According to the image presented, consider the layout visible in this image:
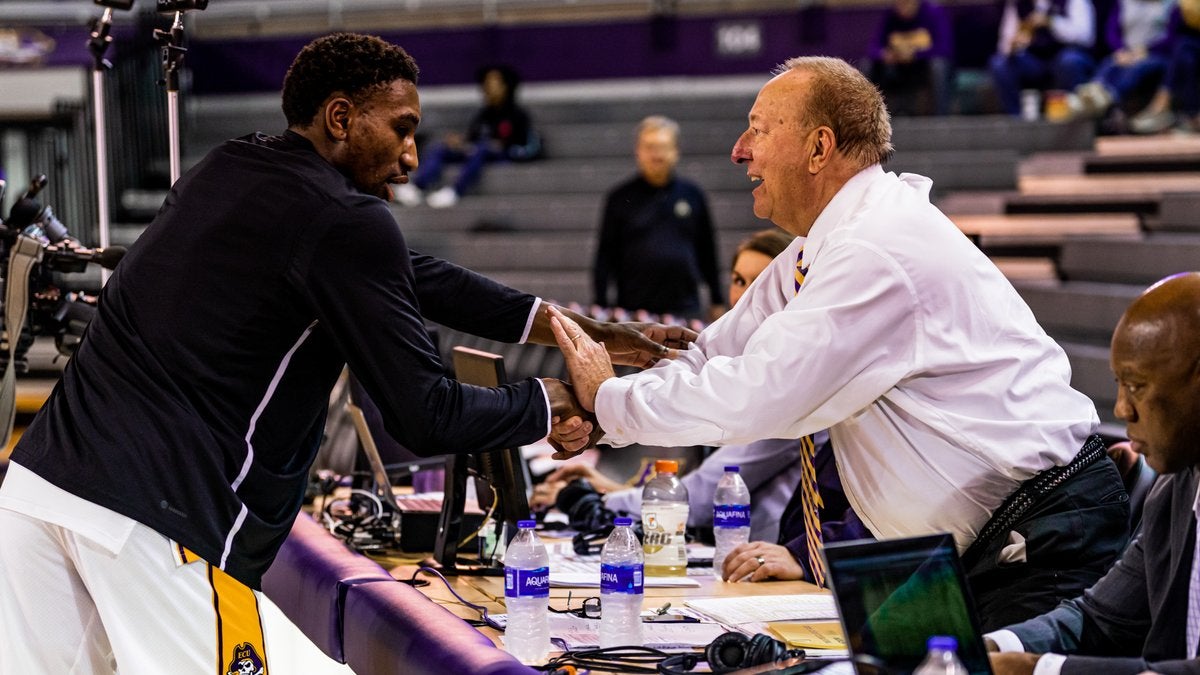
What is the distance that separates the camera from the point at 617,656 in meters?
2.43

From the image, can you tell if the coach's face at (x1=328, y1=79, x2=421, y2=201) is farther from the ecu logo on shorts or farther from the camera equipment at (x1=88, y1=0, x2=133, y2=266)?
the camera equipment at (x1=88, y1=0, x2=133, y2=266)

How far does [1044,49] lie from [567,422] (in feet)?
25.0

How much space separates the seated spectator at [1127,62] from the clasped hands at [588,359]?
6403 mm

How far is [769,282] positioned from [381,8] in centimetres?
1049

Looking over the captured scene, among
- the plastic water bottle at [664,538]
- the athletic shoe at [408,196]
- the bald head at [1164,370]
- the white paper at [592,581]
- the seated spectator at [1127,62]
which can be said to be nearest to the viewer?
the bald head at [1164,370]

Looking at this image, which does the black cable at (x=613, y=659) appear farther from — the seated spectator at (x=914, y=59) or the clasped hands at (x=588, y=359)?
the seated spectator at (x=914, y=59)

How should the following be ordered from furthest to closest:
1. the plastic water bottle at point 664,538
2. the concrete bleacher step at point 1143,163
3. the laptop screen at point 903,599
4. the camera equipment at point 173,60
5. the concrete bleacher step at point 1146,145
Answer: the concrete bleacher step at point 1146,145 < the concrete bleacher step at point 1143,163 < the camera equipment at point 173,60 < the plastic water bottle at point 664,538 < the laptop screen at point 903,599

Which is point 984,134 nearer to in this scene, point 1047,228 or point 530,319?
point 1047,228

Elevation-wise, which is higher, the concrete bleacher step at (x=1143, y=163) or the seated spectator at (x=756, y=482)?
the concrete bleacher step at (x=1143, y=163)

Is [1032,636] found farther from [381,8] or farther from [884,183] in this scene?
[381,8]

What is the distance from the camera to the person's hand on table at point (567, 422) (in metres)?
2.80

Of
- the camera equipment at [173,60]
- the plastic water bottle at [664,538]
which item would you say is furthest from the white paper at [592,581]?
the camera equipment at [173,60]

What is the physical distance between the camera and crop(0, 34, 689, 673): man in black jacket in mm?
2350

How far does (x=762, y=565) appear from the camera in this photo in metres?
3.14
